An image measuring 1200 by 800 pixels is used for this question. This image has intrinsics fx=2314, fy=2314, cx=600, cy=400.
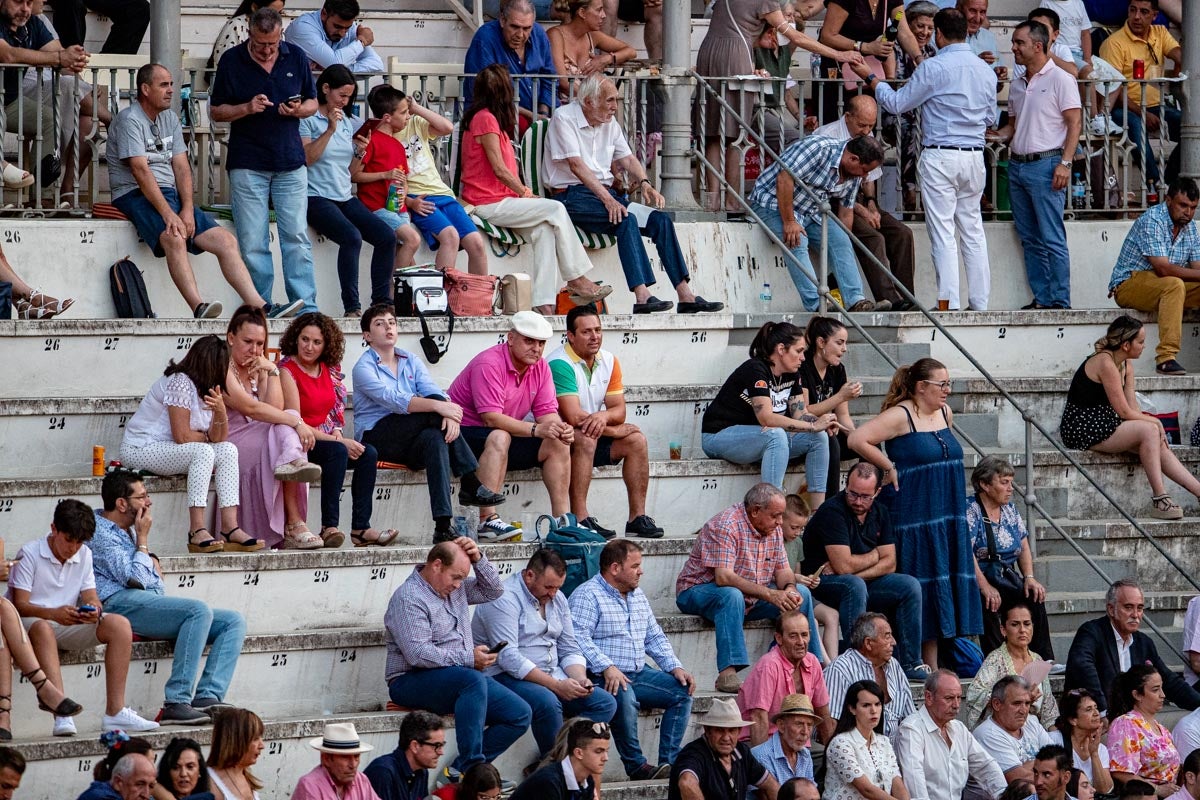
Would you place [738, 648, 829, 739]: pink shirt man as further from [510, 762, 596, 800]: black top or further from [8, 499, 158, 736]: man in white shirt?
[8, 499, 158, 736]: man in white shirt

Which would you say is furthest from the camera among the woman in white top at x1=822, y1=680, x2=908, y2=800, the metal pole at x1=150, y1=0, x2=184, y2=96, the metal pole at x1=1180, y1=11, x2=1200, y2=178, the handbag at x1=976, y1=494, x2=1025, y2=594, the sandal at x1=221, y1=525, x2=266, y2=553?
the metal pole at x1=1180, y1=11, x2=1200, y2=178

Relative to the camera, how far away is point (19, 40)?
13.8m

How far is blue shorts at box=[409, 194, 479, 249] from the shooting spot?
45.4ft

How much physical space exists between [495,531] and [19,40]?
4.45 metres

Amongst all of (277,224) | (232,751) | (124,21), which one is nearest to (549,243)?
(277,224)

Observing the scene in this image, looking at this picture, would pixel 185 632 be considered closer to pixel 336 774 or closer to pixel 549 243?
pixel 336 774

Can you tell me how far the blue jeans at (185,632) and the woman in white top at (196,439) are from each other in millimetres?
786

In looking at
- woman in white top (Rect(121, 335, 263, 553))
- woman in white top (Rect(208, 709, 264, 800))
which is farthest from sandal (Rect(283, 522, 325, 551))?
woman in white top (Rect(208, 709, 264, 800))

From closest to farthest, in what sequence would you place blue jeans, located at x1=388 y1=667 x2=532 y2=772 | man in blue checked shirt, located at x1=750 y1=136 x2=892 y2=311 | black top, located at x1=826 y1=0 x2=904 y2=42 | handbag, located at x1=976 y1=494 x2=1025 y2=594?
blue jeans, located at x1=388 y1=667 x2=532 y2=772, handbag, located at x1=976 y1=494 x2=1025 y2=594, man in blue checked shirt, located at x1=750 y1=136 x2=892 y2=311, black top, located at x1=826 y1=0 x2=904 y2=42

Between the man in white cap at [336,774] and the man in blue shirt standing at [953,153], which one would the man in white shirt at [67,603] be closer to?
the man in white cap at [336,774]

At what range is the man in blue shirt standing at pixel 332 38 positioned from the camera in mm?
14383

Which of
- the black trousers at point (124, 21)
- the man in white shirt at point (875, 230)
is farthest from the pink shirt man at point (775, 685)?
the black trousers at point (124, 21)

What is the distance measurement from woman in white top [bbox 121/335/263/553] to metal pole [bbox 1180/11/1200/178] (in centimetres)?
767

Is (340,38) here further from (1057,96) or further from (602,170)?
(1057,96)
